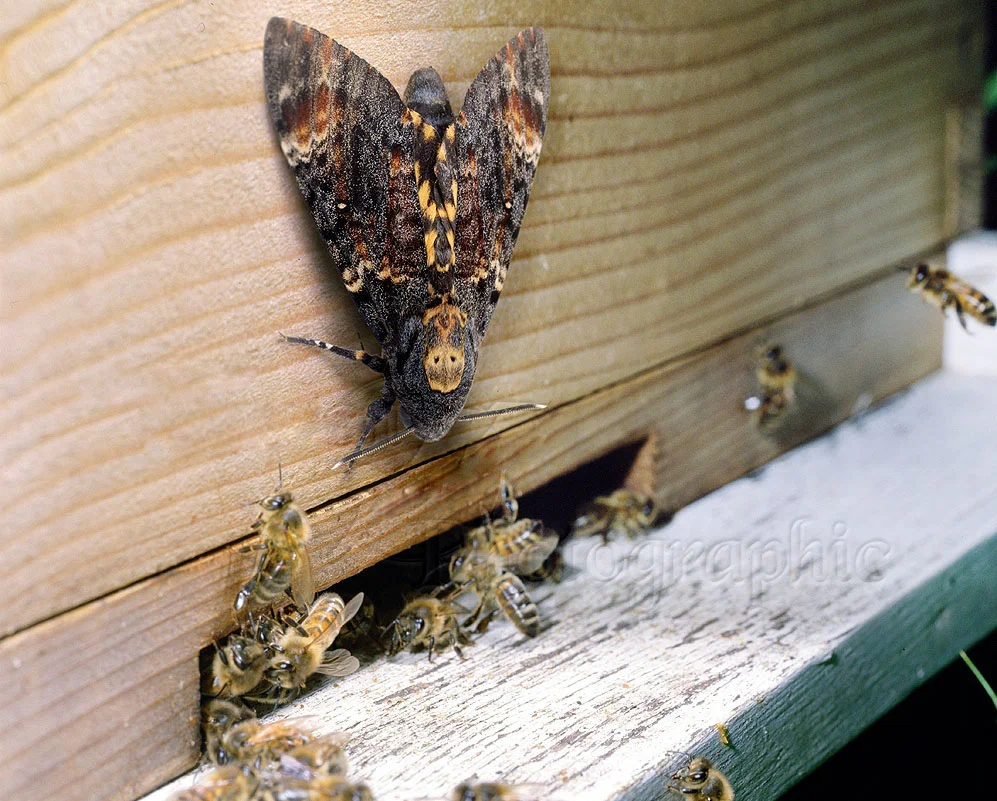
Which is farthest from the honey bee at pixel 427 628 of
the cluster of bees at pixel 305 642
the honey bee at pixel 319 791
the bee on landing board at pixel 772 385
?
the bee on landing board at pixel 772 385

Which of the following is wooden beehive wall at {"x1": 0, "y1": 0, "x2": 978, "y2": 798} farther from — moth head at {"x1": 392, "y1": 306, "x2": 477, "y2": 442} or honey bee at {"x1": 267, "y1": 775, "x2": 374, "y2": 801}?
honey bee at {"x1": 267, "y1": 775, "x2": 374, "y2": 801}

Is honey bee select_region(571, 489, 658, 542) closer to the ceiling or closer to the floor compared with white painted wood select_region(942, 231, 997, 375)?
closer to the ceiling

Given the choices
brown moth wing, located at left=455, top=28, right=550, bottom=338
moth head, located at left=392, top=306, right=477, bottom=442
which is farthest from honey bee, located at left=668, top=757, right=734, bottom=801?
brown moth wing, located at left=455, top=28, right=550, bottom=338

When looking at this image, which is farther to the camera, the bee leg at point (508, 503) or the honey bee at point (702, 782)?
the bee leg at point (508, 503)

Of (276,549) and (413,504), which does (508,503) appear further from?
(276,549)

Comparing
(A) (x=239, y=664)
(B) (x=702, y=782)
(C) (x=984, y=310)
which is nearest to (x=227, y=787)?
(A) (x=239, y=664)

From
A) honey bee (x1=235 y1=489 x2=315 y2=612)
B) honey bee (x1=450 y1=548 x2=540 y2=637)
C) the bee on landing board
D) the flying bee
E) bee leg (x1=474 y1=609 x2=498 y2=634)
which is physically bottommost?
the bee on landing board

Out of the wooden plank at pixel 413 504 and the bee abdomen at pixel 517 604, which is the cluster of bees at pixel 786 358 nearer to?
the wooden plank at pixel 413 504
